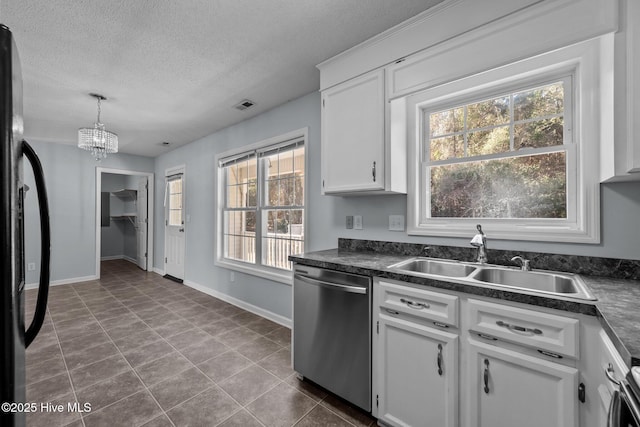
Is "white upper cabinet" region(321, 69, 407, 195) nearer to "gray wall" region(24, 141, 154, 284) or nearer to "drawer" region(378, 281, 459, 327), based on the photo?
"drawer" region(378, 281, 459, 327)

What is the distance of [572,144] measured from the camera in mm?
1613

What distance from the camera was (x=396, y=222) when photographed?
222 centimetres

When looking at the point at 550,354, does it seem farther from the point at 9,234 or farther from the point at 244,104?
the point at 244,104

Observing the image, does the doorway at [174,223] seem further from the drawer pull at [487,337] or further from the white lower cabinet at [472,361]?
the drawer pull at [487,337]

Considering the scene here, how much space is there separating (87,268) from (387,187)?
5806 millimetres

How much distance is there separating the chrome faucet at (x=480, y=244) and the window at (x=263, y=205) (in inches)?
70.0

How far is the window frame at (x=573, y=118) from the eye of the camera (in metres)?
1.48

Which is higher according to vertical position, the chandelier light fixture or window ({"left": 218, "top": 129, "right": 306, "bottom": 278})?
the chandelier light fixture

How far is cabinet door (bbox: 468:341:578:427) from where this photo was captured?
1.07 m

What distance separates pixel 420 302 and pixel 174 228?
16.7 ft

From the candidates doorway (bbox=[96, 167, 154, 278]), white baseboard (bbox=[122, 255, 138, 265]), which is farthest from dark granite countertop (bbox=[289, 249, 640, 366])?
white baseboard (bbox=[122, 255, 138, 265])

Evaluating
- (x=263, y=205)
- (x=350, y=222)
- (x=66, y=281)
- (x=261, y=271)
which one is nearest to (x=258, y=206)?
(x=263, y=205)

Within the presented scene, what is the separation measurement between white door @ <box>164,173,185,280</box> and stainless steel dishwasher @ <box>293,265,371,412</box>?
12.4 feet

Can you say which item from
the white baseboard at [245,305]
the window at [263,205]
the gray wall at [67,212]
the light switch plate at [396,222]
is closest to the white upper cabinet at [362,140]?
the light switch plate at [396,222]
